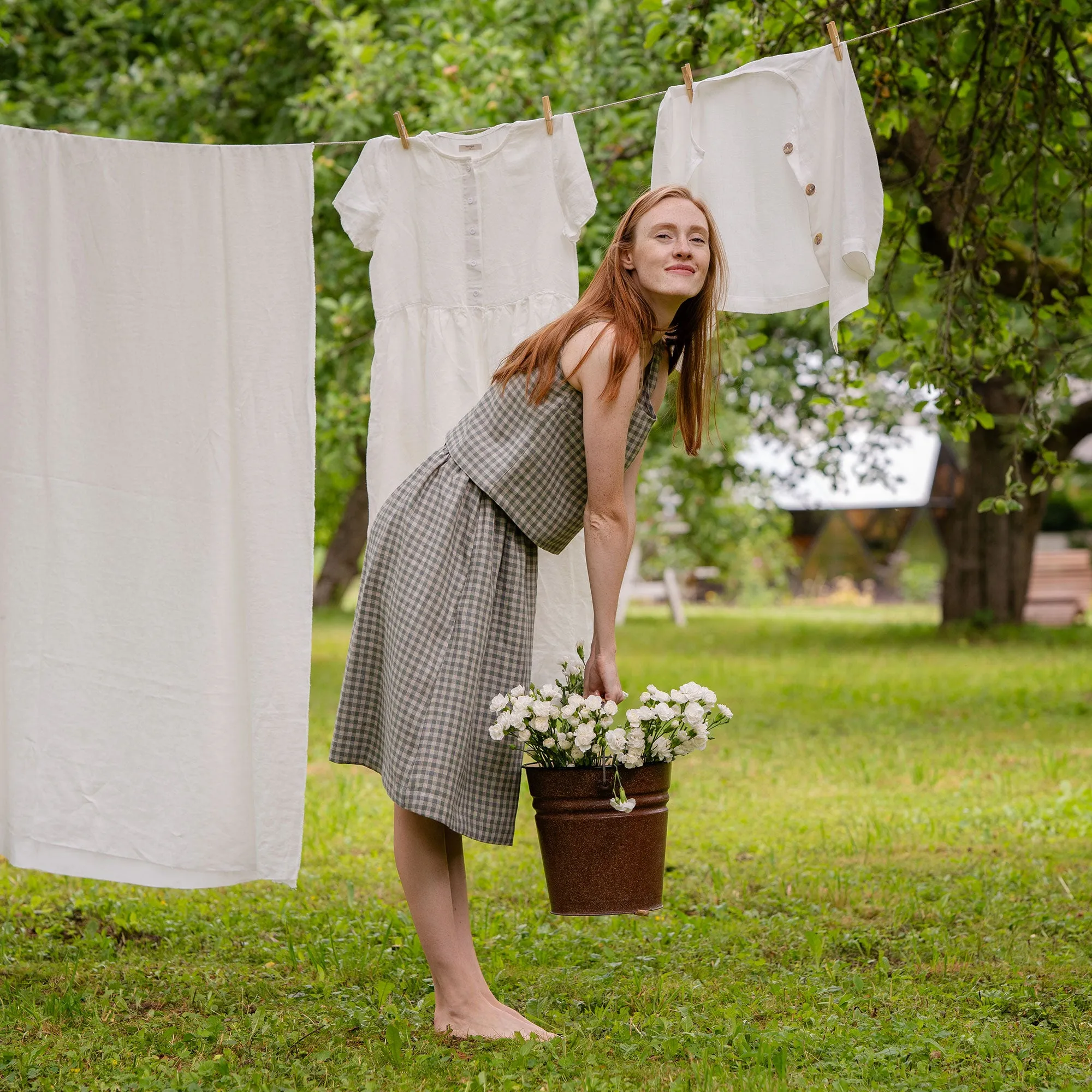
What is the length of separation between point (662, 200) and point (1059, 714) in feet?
19.3

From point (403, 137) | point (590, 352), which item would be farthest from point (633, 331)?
point (403, 137)

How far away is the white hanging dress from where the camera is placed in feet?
11.5

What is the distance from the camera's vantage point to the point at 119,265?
133 inches

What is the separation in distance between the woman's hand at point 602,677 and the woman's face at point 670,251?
30.8 inches

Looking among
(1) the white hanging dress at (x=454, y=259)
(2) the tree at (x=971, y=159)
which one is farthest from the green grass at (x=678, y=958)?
(2) the tree at (x=971, y=159)

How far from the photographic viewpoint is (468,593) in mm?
2832

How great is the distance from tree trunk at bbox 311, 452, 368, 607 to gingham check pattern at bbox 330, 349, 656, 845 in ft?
42.8

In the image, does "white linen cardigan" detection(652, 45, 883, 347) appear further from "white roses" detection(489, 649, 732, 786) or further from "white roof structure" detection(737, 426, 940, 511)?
"white roof structure" detection(737, 426, 940, 511)

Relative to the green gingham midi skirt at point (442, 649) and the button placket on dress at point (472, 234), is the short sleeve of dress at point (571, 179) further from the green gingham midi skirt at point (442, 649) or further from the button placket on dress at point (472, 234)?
the green gingham midi skirt at point (442, 649)

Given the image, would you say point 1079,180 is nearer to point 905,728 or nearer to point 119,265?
point 119,265

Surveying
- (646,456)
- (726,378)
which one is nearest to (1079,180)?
(726,378)

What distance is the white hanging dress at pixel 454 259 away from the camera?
350 cm

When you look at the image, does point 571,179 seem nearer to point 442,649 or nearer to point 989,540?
point 442,649

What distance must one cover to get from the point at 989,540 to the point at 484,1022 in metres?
11.1
